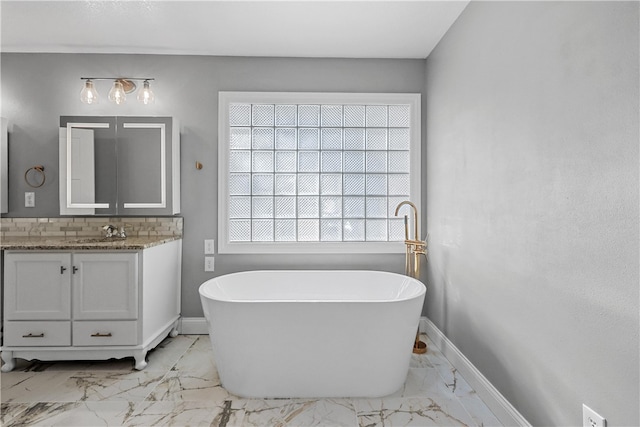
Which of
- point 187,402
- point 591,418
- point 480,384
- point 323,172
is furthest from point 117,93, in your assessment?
point 591,418

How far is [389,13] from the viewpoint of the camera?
240 centimetres

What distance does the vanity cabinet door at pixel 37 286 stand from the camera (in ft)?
7.73

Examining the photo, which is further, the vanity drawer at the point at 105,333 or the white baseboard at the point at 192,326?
the white baseboard at the point at 192,326

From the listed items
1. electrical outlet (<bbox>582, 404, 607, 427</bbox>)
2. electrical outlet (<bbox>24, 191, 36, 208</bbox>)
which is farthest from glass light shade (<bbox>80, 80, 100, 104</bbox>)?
electrical outlet (<bbox>582, 404, 607, 427</bbox>)

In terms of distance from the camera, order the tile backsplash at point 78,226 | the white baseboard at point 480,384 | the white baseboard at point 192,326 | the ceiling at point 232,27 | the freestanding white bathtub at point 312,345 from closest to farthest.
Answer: the white baseboard at point 480,384, the freestanding white bathtub at point 312,345, the ceiling at point 232,27, the tile backsplash at point 78,226, the white baseboard at point 192,326

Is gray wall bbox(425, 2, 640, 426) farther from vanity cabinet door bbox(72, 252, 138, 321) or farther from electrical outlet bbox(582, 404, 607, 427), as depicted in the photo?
vanity cabinet door bbox(72, 252, 138, 321)

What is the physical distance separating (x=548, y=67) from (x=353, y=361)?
1.75 metres

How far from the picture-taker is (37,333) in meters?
2.37

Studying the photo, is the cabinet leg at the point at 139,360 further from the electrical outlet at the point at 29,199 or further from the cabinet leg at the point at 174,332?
the electrical outlet at the point at 29,199

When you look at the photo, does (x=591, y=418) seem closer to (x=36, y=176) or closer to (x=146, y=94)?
(x=146, y=94)

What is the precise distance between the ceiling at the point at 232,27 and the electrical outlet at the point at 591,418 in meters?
2.28

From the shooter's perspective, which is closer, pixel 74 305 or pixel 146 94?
pixel 74 305

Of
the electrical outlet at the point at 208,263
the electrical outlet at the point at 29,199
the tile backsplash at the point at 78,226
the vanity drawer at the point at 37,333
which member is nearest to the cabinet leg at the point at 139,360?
the vanity drawer at the point at 37,333

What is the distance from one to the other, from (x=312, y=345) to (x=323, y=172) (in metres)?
1.62
